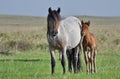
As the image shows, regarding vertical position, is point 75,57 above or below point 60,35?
below

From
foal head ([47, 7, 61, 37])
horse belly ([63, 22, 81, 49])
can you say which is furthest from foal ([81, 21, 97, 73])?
foal head ([47, 7, 61, 37])

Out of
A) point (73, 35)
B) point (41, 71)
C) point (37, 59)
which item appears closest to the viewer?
point (73, 35)

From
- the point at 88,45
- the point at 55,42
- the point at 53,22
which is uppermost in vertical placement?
the point at 53,22

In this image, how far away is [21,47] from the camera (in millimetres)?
37875

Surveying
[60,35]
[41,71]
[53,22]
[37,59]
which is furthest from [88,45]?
[37,59]

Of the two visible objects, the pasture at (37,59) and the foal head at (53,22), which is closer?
the pasture at (37,59)

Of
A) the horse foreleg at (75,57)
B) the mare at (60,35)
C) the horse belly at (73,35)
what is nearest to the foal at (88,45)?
the horse belly at (73,35)

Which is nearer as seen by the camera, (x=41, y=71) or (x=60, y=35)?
(x=60, y=35)

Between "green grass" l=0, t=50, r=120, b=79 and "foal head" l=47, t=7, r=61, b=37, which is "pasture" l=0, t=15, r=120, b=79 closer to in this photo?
"green grass" l=0, t=50, r=120, b=79

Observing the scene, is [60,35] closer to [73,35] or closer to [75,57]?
[73,35]

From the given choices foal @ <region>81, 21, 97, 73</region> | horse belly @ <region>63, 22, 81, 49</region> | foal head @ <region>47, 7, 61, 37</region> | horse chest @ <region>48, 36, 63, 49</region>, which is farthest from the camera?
foal @ <region>81, 21, 97, 73</region>

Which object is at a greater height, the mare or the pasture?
the mare

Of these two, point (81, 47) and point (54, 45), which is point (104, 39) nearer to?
point (81, 47)

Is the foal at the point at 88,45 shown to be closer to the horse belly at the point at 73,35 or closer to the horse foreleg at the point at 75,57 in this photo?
the horse belly at the point at 73,35
